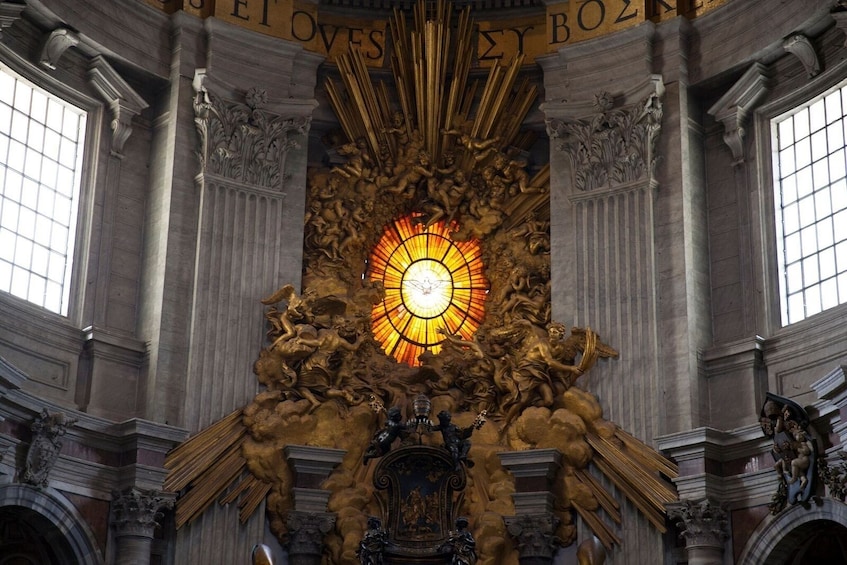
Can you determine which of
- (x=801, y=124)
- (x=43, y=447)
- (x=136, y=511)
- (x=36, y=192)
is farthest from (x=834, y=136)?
(x=43, y=447)

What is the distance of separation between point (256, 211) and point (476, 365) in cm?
382

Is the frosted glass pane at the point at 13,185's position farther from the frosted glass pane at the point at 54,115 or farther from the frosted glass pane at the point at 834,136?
the frosted glass pane at the point at 834,136

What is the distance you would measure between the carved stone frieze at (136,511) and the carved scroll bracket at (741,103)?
9.16 meters

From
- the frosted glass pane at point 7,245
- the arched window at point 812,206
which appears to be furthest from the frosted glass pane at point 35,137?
the arched window at point 812,206

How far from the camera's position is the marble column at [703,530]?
18.5 meters

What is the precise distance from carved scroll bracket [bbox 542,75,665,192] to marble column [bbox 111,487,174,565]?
746cm

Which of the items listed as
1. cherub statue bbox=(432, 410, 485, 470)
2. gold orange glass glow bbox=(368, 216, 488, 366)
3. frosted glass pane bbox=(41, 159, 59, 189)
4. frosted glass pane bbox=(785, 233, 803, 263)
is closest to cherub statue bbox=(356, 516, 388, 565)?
cherub statue bbox=(432, 410, 485, 470)

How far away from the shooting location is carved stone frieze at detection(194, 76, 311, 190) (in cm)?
2092

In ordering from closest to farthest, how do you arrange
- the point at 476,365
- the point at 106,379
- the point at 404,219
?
the point at 106,379 → the point at 476,365 → the point at 404,219

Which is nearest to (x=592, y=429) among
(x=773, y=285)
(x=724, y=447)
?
(x=724, y=447)

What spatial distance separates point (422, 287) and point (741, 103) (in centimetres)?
540

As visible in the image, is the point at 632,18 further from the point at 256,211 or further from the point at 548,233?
the point at 256,211

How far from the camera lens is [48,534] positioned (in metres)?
18.3

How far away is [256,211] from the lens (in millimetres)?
21125
